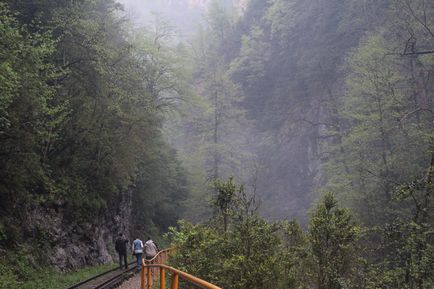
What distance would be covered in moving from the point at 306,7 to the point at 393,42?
727 inches

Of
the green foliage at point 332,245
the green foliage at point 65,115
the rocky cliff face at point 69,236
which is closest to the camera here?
the green foliage at point 332,245

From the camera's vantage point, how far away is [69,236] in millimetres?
17562

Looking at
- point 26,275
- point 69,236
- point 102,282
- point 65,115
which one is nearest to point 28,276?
point 26,275

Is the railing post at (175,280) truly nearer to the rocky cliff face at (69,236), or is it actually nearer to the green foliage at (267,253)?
the green foliage at (267,253)

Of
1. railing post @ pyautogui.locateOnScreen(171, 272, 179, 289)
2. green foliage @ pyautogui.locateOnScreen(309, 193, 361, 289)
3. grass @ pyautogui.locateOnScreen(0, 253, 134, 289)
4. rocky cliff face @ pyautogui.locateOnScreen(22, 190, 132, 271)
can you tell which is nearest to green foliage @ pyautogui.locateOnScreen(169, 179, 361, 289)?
green foliage @ pyautogui.locateOnScreen(309, 193, 361, 289)

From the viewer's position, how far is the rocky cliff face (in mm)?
14781

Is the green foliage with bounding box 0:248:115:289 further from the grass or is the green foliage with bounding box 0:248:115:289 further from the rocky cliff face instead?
the rocky cliff face

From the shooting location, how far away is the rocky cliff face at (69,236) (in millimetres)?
14781

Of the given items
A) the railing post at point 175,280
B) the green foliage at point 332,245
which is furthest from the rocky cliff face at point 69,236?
the railing post at point 175,280

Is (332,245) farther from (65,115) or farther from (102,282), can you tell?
(65,115)

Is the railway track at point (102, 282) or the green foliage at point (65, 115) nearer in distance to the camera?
the green foliage at point (65, 115)

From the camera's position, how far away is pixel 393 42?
27078 mm

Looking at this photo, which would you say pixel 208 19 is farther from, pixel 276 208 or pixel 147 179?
pixel 147 179

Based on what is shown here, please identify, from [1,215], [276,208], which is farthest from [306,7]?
[1,215]
